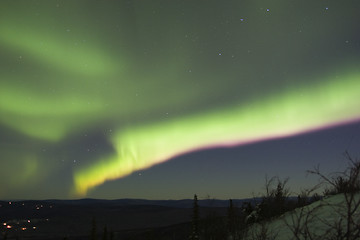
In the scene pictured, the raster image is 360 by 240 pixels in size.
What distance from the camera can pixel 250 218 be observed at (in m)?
19.0

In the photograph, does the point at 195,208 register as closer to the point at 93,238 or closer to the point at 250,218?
the point at 93,238

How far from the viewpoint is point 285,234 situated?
10750mm

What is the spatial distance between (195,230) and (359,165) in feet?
180

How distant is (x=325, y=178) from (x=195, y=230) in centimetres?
5417

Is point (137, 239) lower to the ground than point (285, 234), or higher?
lower

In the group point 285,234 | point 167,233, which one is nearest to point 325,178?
point 285,234

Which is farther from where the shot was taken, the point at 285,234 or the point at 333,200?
the point at 333,200

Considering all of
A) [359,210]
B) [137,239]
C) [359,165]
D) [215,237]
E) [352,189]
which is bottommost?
[137,239]

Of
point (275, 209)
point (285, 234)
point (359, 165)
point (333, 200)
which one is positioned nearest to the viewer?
point (359, 165)

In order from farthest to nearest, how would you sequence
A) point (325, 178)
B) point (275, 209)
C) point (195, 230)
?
1. point (195, 230)
2. point (275, 209)
3. point (325, 178)

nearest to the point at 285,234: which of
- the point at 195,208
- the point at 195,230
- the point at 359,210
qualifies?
Result: the point at 359,210

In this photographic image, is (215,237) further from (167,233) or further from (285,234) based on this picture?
(167,233)

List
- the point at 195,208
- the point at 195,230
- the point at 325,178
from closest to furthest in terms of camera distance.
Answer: the point at 325,178
the point at 195,230
the point at 195,208

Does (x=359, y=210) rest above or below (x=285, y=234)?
above
